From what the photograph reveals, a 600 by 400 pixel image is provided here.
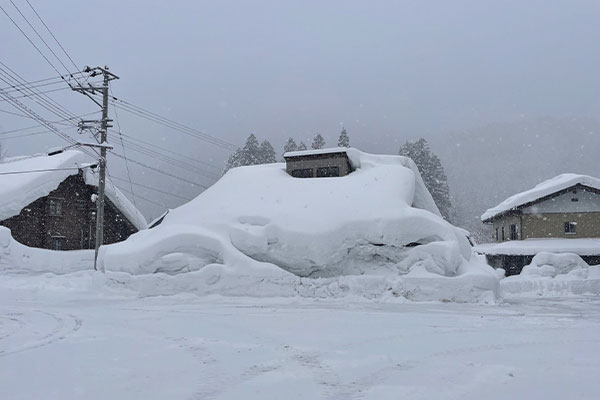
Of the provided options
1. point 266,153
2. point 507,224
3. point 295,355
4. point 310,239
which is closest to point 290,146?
point 266,153

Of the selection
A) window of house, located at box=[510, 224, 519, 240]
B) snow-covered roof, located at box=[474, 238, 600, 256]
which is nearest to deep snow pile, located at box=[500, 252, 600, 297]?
snow-covered roof, located at box=[474, 238, 600, 256]

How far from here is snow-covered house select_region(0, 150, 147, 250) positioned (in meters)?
23.9

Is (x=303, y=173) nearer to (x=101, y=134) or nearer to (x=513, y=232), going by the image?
(x=101, y=134)

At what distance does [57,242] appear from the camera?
26.6 m

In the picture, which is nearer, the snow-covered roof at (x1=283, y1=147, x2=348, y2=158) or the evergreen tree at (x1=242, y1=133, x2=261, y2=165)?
the snow-covered roof at (x1=283, y1=147, x2=348, y2=158)

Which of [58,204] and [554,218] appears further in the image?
[554,218]

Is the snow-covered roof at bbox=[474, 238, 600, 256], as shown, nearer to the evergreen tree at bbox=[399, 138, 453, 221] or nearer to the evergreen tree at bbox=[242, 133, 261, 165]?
the evergreen tree at bbox=[399, 138, 453, 221]

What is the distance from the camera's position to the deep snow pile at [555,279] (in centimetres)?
2056

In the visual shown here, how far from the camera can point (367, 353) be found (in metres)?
5.98

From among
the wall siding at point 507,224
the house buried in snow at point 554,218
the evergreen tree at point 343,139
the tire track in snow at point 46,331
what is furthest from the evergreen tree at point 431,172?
the tire track in snow at point 46,331

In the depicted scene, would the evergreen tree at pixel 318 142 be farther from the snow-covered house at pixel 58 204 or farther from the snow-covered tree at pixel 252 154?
the snow-covered house at pixel 58 204

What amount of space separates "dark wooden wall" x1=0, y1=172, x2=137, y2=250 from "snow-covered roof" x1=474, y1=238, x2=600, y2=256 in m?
22.8

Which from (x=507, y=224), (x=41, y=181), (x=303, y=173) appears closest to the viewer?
(x=303, y=173)

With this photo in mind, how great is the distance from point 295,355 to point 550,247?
25.4 metres
